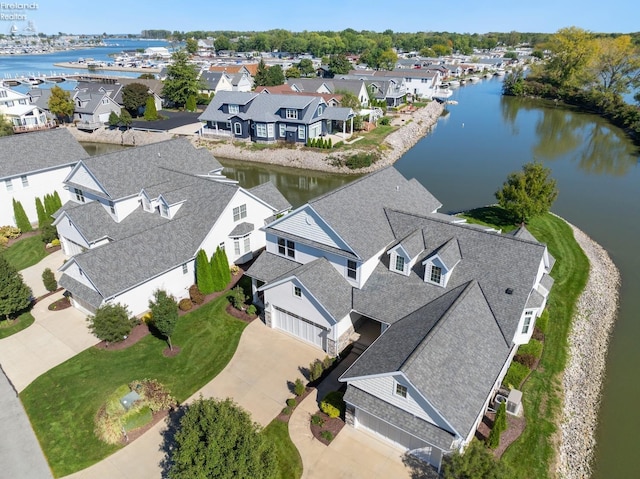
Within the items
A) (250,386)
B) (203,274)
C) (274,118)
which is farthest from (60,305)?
(274,118)

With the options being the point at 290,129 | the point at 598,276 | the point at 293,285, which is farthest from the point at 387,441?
the point at 290,129

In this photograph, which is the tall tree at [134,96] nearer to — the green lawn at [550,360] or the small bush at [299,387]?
the green lawn at [550,360]

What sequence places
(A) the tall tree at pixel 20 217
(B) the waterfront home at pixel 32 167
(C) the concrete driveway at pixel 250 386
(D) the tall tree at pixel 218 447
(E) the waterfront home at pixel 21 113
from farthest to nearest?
(E) the waterfront home at pixel 21 113
(B) the waterfront home at pixel 32 167
(A) the tall tree at pixel 20 217
(C) the concrete driveway at pixel 250 386
(D) the tall tree at pixel 218 447

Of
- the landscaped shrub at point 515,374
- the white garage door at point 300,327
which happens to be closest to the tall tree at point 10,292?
the white garage door at point 300,327

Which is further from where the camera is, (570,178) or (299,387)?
(570,178)

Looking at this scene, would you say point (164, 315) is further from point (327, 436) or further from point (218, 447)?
point (327, 436)

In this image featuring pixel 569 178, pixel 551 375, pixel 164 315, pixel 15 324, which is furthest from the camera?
pixel 569 178
